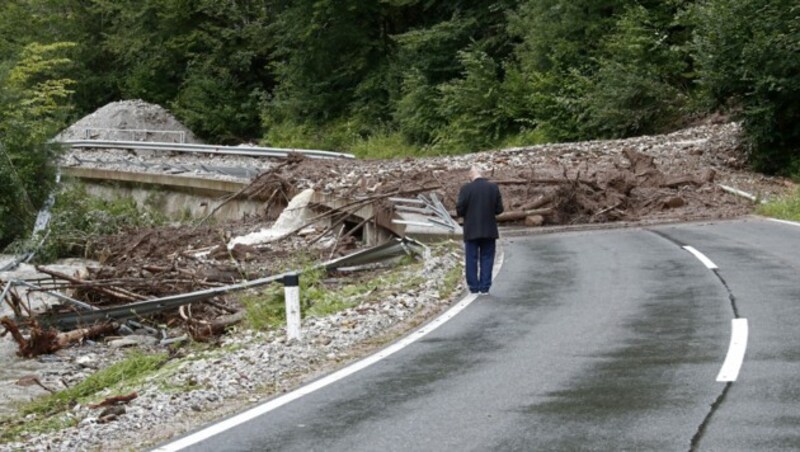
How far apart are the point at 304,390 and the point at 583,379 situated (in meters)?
2.38

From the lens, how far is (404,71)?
50.4m

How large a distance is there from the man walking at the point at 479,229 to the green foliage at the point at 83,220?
16.9 m

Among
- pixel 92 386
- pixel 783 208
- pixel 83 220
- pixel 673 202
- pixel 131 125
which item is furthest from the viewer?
pixel 131 125

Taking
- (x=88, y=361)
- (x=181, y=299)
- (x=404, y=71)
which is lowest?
(x=88, y=361)

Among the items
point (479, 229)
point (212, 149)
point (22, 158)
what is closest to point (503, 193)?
point (479, 229)

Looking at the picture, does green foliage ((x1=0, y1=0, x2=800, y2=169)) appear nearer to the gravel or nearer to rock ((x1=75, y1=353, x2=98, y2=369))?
the gravel

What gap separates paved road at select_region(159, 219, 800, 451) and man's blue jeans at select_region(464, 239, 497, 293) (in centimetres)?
38

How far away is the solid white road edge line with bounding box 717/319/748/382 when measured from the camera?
28.9 ft

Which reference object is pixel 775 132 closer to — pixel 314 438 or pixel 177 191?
pixel 177 191

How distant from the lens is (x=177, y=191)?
118 ft

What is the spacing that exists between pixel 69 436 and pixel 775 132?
2339 centimetres

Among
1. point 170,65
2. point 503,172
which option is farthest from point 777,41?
point 170,65

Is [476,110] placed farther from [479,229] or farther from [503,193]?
[479,229]

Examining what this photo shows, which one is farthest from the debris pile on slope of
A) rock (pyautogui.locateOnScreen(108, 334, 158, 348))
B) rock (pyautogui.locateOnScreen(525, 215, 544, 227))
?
rock (pyautogui.locateOnScreen(108, 334, 158, 348))
